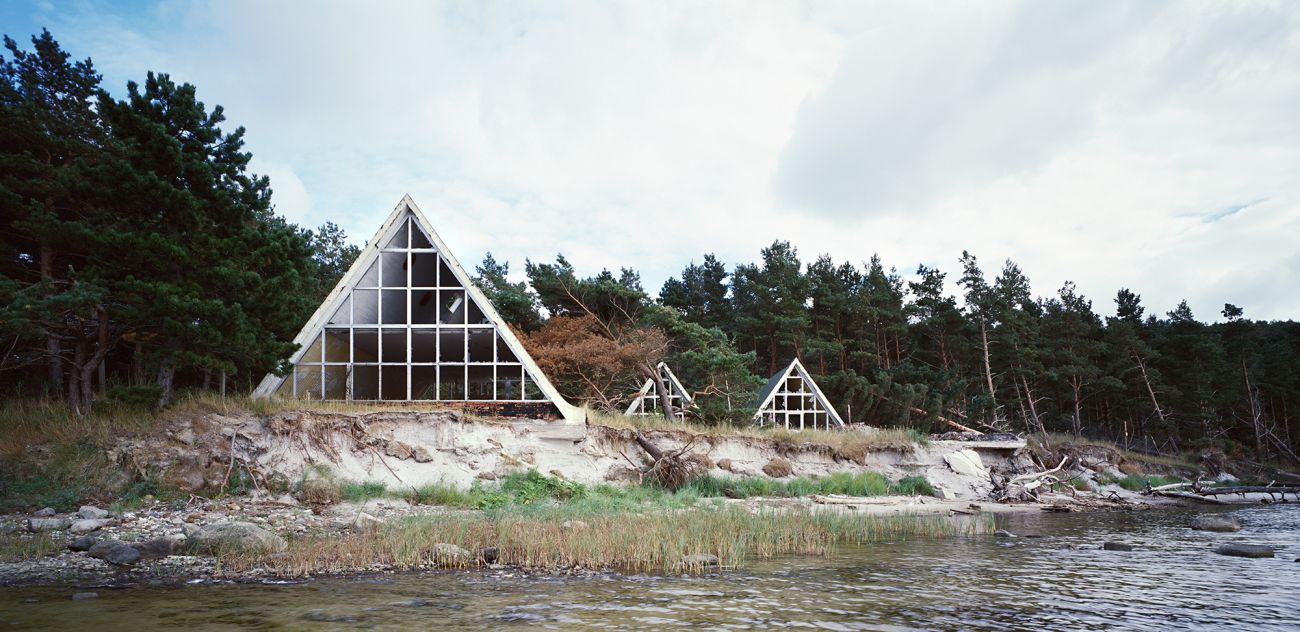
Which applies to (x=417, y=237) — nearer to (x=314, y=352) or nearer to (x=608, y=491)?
(x=314, y=352)

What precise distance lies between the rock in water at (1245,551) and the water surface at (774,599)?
3.07ft

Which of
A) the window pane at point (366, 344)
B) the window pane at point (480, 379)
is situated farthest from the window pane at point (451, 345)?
the window pane at point (366, 344)

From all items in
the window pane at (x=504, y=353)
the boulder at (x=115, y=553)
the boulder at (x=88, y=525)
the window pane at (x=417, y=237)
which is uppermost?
the window pane at (x=417, y=237)

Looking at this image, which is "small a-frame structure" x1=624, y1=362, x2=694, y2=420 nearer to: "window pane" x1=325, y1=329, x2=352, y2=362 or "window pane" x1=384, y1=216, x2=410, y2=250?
A: "window pane" x1=325, y1=329, x2=352, y2=362

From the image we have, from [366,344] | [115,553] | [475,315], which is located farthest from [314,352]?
[115,553]

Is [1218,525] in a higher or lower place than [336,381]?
lower

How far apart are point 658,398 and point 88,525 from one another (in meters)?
23.3

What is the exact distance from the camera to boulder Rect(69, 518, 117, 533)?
1211 centimetres

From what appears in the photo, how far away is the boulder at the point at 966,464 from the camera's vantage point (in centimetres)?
2977

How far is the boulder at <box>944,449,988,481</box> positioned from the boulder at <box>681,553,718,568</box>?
21.1 m

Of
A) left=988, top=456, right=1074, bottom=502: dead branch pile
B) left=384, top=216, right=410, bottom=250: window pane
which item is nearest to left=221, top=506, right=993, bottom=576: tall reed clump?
left=384, top=216, right=410, bottom=250: window pane

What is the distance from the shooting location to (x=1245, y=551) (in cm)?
1409

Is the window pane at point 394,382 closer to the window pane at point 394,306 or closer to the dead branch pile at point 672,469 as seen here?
the window pane at point 394,306

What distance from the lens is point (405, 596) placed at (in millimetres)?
9219
